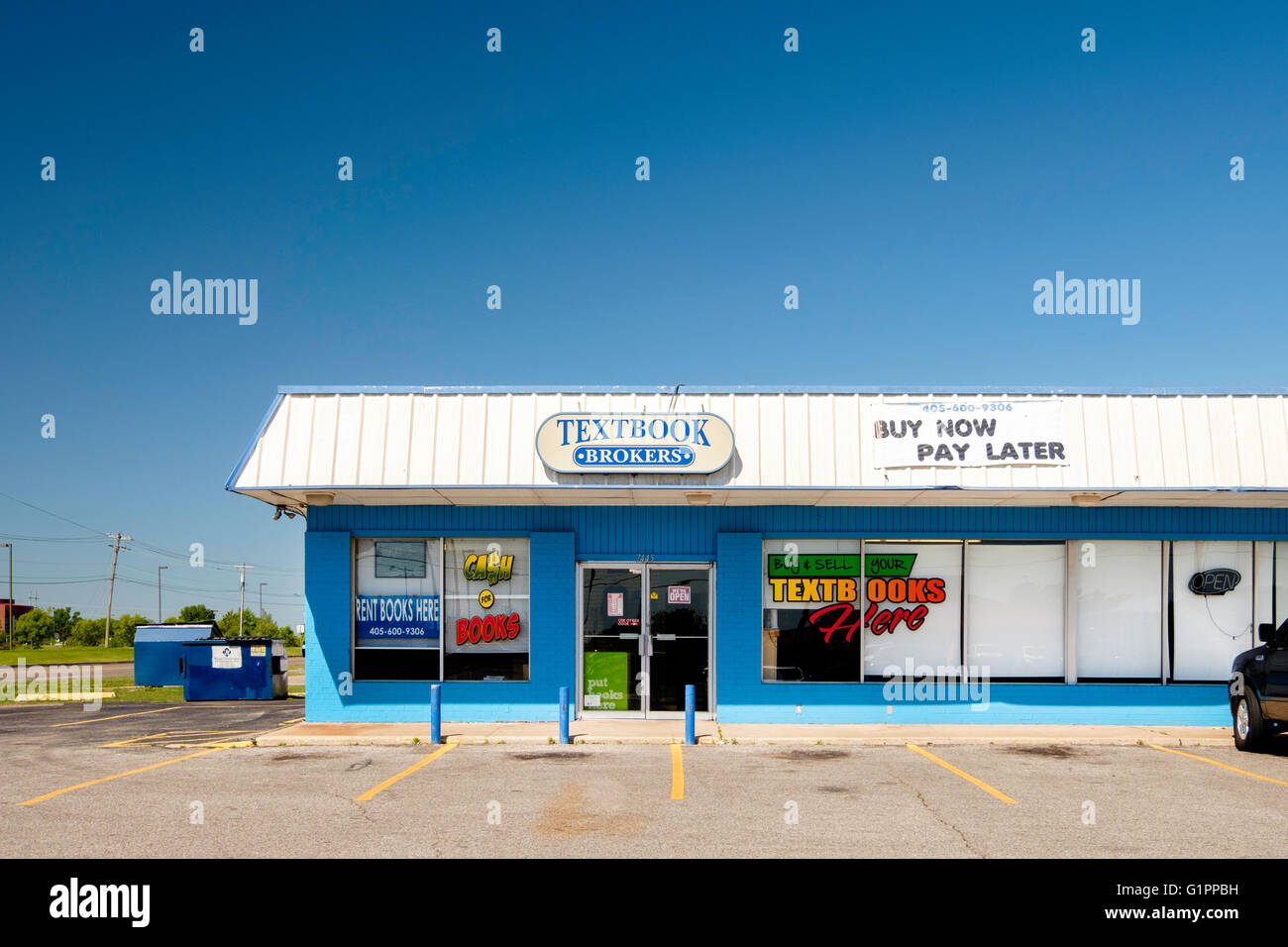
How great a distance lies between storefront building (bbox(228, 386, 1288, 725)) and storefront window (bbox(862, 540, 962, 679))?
0.10 feet

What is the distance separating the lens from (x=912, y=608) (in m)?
15.2

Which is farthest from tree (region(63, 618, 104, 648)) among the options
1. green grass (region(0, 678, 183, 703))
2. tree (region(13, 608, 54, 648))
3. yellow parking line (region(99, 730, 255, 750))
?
yellow parking line (region(99, 730, 255, 750))

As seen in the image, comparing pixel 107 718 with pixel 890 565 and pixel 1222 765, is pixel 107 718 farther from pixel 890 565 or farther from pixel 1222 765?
pixel 1222 765

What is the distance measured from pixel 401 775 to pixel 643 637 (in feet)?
16.2

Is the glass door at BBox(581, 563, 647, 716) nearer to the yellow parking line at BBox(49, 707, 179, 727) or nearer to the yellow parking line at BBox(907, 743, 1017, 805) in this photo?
the yellow parking line at BBox(907, 743, 1017, 805)

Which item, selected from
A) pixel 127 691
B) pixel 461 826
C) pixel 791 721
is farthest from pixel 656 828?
pixel 127 691

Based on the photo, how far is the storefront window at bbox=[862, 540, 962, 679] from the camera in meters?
15.1

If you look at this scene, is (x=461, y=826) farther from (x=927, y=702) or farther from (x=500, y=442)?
(x=927, y=702)

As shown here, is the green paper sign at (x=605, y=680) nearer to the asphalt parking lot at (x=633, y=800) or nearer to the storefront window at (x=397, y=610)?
the asphalt parking lot at (x=633, y=800)

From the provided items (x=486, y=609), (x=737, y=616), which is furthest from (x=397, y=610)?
(x=737, y=616)

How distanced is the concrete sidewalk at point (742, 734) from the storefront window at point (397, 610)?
0.91m

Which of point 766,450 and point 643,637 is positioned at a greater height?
point 766,450

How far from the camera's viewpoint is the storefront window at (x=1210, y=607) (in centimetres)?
1520
